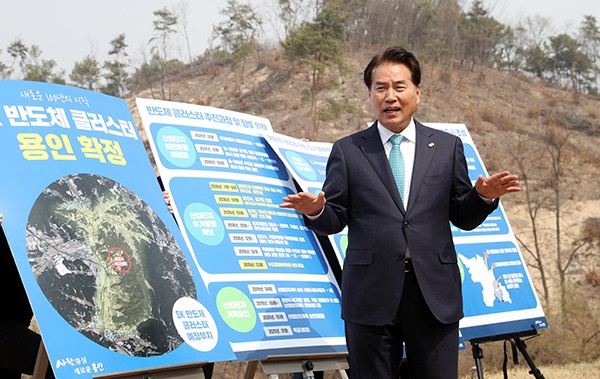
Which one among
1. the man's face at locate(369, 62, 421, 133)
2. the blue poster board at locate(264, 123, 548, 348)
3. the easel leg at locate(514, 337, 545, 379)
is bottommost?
the easel leg at locate(514, 337, 545, 379)

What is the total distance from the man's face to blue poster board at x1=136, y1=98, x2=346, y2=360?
1.19 meters

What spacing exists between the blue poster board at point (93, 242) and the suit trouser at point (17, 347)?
508 millimetres

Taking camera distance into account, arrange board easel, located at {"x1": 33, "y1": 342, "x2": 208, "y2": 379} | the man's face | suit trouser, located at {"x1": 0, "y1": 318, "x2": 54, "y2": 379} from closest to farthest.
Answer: board easel, located at {"x1": 33, "y1": 342, "x2": 208, "y2": 379} < the man's face < suit trouser, located at {"x1": 0, "y1": 318, "x2": 54, "y2": 379}

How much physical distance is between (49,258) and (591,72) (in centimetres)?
3870

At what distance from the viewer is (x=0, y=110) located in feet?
9.77

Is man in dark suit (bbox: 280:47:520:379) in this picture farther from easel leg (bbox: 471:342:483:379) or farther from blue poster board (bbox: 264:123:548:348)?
easel leg (bbox: 471:342:483:379)

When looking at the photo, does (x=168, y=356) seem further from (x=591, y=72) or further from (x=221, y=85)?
(x=591, y=72)

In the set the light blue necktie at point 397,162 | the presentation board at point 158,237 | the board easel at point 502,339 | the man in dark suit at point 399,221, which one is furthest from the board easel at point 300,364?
the board easel at point 502,339

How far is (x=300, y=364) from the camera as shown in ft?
11.9

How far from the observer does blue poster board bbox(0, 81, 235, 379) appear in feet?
9.05

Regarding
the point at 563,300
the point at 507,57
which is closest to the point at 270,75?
the point at 507,57

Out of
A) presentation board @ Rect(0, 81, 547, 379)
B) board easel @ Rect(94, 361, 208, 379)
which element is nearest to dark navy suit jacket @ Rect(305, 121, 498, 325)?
board easel @ Rect(94, 361, 208, 379)

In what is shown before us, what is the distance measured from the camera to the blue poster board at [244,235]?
3588 mm

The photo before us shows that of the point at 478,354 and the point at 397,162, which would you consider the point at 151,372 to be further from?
the point at 478,354
